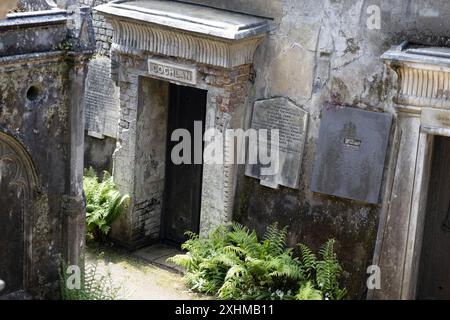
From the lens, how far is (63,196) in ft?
32.6

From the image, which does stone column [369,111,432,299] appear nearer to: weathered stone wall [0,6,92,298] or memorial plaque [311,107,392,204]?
memorial plaque [311,107,392,204]

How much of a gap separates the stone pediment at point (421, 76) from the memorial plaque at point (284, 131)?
5.72 ft

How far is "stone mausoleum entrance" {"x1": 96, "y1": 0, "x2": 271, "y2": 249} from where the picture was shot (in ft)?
36.1

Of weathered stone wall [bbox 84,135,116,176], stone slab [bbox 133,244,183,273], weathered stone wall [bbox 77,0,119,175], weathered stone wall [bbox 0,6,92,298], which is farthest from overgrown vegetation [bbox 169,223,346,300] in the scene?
weathered stone wall [bbox 77,0,119,175]

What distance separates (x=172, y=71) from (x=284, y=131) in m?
1.69

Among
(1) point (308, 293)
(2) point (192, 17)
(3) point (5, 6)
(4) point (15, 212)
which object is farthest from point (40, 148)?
(1) point (308, 293)

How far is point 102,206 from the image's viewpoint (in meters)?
12.2

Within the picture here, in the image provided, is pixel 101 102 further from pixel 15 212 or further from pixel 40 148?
pixel 15 212

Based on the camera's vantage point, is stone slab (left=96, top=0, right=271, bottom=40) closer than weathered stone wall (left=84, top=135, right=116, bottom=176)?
Yes

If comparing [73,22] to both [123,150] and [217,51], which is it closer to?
[217,51]

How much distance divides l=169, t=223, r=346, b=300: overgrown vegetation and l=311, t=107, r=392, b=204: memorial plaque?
0.73 meters

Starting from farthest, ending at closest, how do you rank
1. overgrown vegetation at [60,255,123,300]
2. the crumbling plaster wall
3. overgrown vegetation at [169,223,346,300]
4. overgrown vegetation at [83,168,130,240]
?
overgrown vegetation at [83,168,130,240] → overgrown vegetation at [169,223,346,300] → the crumbling plaster wall → overgrown vegetation at [60,255,123,300]

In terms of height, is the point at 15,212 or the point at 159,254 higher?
the point at 15,212

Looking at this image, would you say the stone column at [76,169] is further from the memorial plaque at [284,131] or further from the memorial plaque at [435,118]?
the memorial plaque at [435,118]
